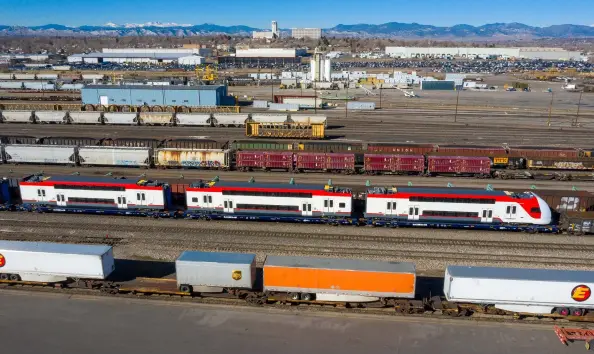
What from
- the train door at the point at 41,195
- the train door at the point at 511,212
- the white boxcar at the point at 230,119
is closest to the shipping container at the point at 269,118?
the white boxcar at the point at 230,119

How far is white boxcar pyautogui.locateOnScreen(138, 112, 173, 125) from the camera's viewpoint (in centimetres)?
8231

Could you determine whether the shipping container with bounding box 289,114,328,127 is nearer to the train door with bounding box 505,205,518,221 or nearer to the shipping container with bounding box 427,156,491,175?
the shipping container with bounding box 427,156,491,175

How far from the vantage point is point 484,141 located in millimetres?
69875

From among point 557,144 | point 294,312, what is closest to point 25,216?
point 294,312

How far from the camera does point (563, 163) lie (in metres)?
54.3

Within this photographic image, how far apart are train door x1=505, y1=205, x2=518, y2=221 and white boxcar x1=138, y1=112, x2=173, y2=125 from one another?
208ft

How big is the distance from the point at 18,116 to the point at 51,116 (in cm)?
653

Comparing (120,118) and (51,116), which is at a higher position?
(51,116)

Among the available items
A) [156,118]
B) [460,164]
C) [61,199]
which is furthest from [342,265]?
[156,118]

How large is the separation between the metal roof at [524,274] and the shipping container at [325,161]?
1146 inches

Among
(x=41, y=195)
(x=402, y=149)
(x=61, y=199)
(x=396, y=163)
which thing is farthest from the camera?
(x=402, y=149)

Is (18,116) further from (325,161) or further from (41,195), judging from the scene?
(325,161)

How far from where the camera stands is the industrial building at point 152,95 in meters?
95.4

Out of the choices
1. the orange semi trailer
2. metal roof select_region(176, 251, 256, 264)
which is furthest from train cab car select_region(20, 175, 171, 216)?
the orange semi trailer
